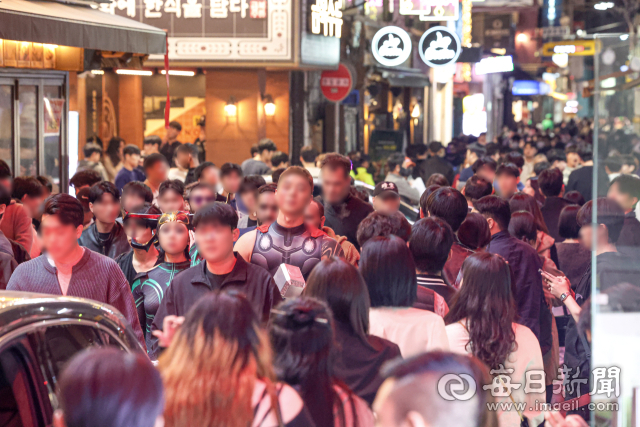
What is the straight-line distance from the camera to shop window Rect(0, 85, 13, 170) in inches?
426

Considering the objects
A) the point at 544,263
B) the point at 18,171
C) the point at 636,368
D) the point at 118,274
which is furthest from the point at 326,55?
the point at 636,368

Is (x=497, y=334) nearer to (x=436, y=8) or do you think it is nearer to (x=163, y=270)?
(x=163, y=270)

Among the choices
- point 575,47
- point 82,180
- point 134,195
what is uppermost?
point 575,47

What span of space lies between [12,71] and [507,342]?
8.93 meters

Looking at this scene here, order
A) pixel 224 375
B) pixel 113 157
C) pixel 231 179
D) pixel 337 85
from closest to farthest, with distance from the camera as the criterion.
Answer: pixel 224 375, pixel 231 179, pixel 113 157, pixel 337 85

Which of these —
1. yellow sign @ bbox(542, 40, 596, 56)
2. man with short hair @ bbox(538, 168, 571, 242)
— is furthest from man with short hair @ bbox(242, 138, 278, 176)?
yellow sign @ bbox(542, 40, 596, 56)

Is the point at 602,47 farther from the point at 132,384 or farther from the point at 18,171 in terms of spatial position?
the point at 18,171

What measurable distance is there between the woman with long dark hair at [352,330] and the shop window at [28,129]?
889 centimetres

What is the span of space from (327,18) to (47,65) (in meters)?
10.7

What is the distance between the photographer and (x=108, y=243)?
262 inches

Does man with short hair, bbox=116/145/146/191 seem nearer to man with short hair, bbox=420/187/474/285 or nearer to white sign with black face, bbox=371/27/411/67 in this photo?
white sign with black face, bbox=371/27/411/67

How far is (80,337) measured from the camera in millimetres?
3344

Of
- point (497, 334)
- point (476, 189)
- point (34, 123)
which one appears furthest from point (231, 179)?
point (497, 334)

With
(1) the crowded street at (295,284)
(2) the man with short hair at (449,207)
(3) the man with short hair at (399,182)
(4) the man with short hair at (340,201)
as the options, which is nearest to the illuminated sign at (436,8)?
(1) the crowded street at (295,284)
